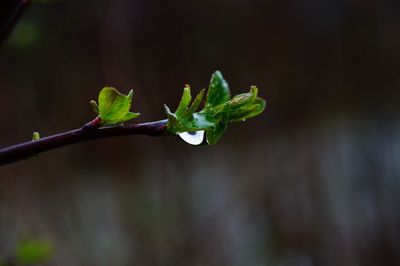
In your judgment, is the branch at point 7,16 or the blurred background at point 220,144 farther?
the blurred background at point 220,144

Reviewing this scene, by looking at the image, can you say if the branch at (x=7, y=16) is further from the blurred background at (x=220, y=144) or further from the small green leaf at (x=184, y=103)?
the blurred background at (x=220, y=144)

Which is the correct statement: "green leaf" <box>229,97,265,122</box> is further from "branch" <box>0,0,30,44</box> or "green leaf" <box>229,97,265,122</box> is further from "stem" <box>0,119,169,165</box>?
"branch" <box>0,0,30,44</box>

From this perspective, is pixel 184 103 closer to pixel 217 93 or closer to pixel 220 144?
pixel 217 93

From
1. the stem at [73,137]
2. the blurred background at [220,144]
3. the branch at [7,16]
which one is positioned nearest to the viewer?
the stem at [73,137]

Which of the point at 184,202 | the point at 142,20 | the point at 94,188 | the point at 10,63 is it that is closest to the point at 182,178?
the point at 184,202

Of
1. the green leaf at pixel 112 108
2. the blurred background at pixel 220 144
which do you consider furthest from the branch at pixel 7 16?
the blurred background at pixel 220 144

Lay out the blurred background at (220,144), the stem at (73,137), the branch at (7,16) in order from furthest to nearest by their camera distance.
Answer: the blurred background at (220,144) → the branch at (7,16) → the stem at (73,137)

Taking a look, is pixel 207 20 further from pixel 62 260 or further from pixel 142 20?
pixel 62 260
